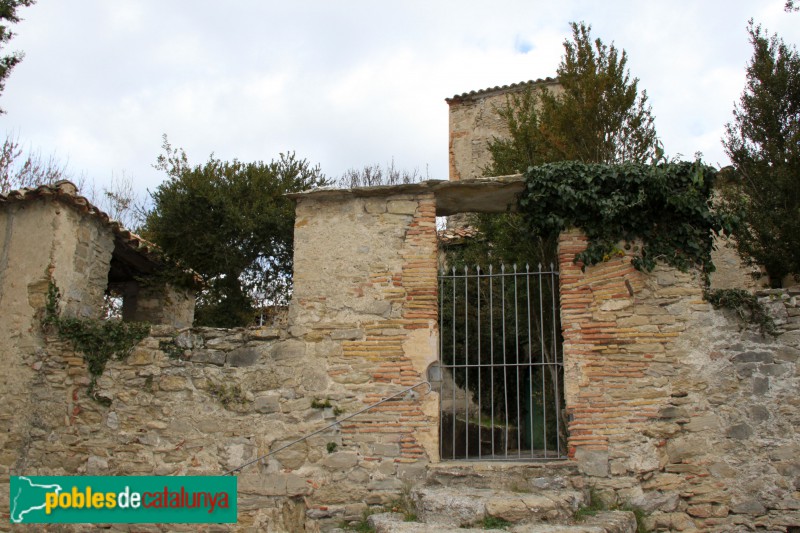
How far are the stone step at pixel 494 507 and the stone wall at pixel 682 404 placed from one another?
58cm

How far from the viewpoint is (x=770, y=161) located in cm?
832

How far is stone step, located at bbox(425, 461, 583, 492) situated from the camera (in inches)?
Answer: 225

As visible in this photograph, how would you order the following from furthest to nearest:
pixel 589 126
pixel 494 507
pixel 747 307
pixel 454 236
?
pixel 454 236, pixel 589 126, pixel 747 307, pixel 494 507

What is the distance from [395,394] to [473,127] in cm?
1198

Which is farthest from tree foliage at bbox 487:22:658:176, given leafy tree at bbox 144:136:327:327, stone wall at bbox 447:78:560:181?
stone wall at bbox 447:78:560:181

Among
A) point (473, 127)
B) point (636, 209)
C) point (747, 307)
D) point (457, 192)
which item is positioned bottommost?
point (747, 307)

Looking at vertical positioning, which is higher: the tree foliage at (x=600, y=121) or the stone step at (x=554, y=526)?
the tree foliage at (x=600, y=121)

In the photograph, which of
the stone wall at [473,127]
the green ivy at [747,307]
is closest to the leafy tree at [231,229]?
the green ivy at [747,307]

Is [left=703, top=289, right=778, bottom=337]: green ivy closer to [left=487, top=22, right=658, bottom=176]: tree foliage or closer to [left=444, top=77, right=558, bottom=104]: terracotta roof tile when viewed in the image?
[left=487, top=22, right=658, bottom=176]: tree foliage

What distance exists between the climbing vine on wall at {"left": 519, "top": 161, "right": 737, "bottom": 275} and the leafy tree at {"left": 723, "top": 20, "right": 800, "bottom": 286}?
174cm

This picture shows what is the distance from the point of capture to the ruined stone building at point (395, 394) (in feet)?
18.8

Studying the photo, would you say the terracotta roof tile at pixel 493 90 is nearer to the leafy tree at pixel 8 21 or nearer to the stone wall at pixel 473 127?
the stone wall at pixel 473 127

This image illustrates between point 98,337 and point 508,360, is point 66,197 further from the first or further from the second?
point 508,360

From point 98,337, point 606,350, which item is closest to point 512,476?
point 606,350
